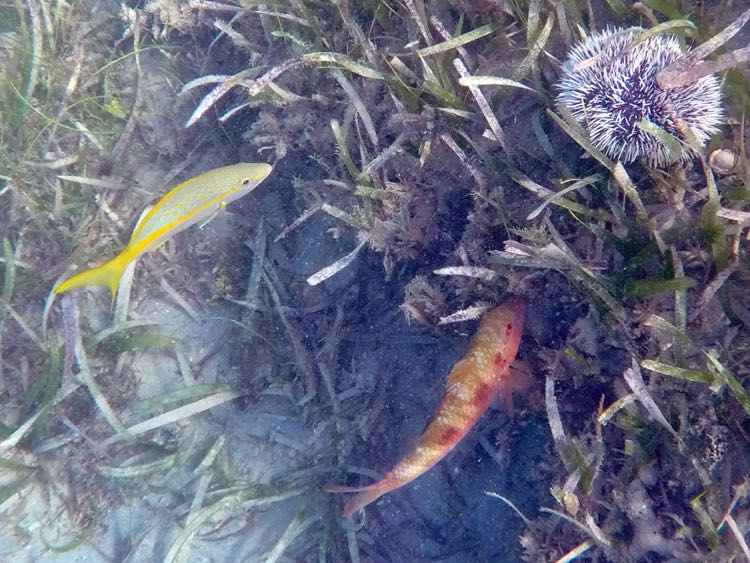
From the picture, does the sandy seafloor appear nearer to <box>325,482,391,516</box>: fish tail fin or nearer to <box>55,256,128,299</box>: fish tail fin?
<box>325,482,391,516</box>: fish tail fin

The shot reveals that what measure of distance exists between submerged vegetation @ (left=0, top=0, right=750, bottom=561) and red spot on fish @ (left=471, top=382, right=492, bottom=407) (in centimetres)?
34

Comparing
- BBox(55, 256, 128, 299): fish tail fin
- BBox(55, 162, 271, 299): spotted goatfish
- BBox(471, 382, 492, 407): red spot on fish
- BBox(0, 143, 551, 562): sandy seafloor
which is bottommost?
BBox(0, 143, 551, 562): sandy seafloor

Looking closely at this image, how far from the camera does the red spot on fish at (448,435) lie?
261 cm

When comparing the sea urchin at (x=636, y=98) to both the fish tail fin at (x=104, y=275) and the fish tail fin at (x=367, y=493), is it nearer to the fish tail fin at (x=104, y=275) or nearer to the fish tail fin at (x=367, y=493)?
the fish tail fin at (x=367, y=493)

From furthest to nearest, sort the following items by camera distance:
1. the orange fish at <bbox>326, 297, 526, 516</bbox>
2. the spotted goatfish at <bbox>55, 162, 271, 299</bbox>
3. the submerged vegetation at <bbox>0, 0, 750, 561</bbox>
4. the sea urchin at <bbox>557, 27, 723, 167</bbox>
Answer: the spotted goatfish at <bbox>55, 162, 271, 299</bbox> < the orange fish at <bbox>326, 297, 526, 516</bbox> < the submerged vegetation at <bbox>0, 0, 750, 561</bbox> < the sea urchin at <bbox>557, 27, 723, 167</bbox>

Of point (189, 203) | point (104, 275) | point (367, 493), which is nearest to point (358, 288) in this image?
point (189, 203)

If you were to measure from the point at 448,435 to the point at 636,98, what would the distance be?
1929 mm

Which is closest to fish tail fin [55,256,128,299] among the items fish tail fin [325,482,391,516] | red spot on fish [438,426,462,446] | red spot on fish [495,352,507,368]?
fish tail fin [325,482,391,516]

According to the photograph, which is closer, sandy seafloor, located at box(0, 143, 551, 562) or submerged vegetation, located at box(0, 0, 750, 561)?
submerged vegetation, located at box(0, 0, 750, 561)

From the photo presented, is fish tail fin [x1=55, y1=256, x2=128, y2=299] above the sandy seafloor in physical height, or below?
above

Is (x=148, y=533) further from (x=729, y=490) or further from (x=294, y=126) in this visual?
(x=729, y=490)

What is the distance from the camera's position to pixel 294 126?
11.7 ft

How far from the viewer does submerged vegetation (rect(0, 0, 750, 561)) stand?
242 centimetres

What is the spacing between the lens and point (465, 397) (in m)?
2.64
